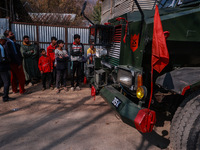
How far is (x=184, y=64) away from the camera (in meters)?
2.40

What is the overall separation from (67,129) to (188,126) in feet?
6.46

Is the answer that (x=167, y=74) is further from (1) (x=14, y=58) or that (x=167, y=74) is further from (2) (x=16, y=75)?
(2) (x=16, y=75)

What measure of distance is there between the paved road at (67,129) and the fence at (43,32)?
123 inches

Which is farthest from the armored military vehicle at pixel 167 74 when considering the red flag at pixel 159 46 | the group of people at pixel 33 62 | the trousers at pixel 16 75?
the trousers at pixel 16 75

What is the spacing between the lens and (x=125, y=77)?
2438 mm

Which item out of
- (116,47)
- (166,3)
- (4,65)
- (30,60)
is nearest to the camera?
(116,47)

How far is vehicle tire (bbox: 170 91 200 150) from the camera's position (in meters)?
1.80

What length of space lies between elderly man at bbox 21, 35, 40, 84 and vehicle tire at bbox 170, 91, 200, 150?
529cm

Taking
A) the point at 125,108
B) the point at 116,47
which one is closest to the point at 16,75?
the point at 116,47

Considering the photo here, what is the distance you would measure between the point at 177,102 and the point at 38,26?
6.00 metres

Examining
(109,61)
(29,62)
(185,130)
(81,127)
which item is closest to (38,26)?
(29,62)

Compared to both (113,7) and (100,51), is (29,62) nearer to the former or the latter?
(100,51)

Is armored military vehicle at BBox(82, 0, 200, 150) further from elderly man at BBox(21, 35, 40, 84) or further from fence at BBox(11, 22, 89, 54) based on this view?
fence at BBox(11, 22, 89, 54)

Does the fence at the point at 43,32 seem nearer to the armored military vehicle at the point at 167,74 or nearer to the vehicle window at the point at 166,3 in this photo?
the vehicle window at the point at 166,3
